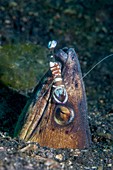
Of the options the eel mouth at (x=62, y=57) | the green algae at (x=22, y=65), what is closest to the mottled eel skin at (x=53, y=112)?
the eel mouth at (x=62, y=57)

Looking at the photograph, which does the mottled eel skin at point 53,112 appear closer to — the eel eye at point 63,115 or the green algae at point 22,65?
the eel eye at point 63,115

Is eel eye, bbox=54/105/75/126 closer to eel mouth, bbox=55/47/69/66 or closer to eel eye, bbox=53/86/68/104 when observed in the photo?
eel eye, bbox=53/86/68/104

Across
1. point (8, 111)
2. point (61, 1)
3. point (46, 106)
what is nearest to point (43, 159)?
point (46, 106)

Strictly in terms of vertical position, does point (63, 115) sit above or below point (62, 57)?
below

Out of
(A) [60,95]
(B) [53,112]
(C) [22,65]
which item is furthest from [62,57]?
(C) [22,65]

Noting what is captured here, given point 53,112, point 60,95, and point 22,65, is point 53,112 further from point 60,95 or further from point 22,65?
point 22,65

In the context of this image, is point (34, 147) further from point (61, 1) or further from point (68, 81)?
point (61, 1)
